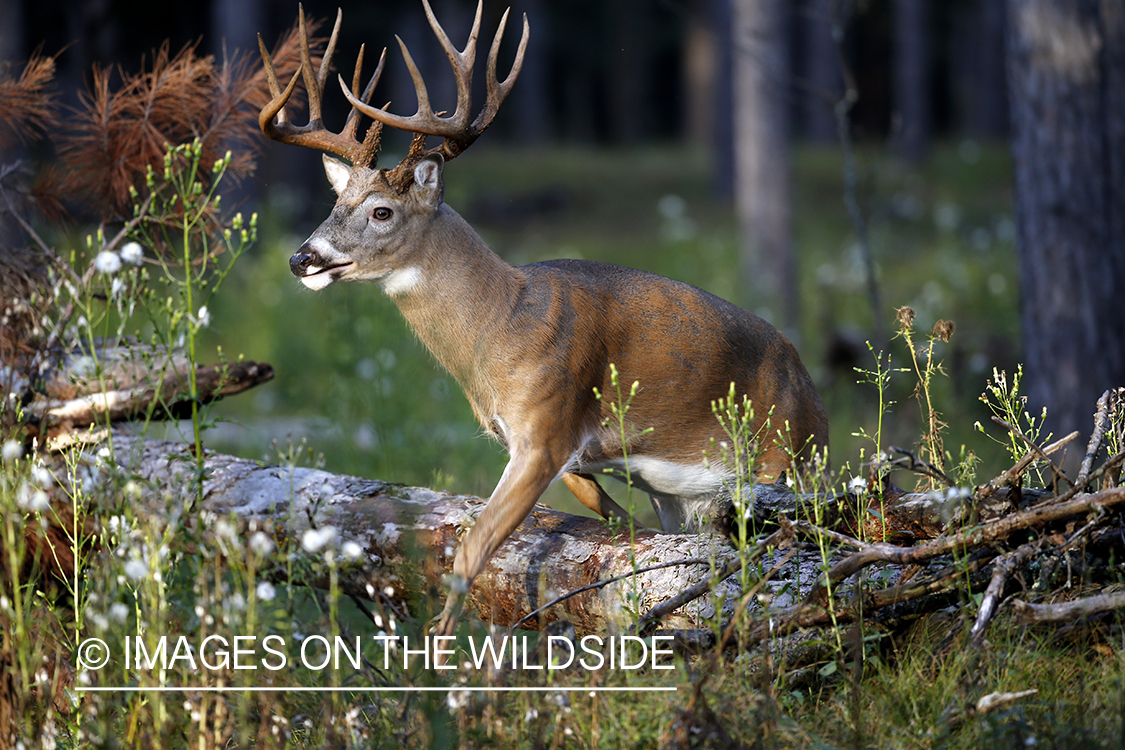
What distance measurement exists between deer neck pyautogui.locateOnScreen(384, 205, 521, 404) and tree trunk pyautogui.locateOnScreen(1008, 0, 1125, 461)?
3.37 metres

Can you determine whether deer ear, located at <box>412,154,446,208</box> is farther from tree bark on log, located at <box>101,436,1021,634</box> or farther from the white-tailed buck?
tree bark on log, located at <box>101,436,1021,634</box>

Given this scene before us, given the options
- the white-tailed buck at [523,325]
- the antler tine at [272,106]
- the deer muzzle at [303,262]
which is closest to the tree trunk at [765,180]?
the white-tailed buck at [523,325]

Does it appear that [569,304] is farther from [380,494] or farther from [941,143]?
[941,143]

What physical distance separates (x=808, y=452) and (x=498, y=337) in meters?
1.44

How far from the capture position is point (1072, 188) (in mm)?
5711

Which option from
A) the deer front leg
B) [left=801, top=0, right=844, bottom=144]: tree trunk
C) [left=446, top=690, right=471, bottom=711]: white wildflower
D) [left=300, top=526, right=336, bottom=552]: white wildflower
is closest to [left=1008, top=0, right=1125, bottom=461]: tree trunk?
the deer front leg

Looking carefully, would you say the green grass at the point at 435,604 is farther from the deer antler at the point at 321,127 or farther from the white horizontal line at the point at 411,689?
the deer antler at the point at 321,127

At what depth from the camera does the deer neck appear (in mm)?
3855

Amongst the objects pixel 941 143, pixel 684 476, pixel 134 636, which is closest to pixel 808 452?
pixel 684 476

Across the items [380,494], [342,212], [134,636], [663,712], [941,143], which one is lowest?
[663,712]

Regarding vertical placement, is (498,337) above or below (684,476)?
above

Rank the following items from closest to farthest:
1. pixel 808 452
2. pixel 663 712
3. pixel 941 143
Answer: pixel 663 712, pixel 808 452, pixel 941 143

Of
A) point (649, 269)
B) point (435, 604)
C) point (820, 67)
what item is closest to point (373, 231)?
point (435, 604)

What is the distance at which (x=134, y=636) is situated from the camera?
333 centimetres
